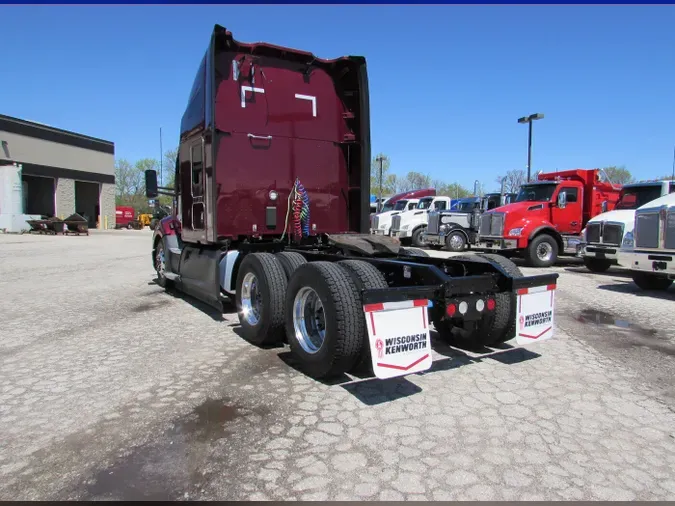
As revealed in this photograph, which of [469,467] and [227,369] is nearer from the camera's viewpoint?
[469,467]

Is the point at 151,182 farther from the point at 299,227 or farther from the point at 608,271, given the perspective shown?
the point at 608,271

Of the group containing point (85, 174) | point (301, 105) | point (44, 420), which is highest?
point (85, 174)

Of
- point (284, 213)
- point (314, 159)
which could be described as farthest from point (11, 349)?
point (314, 159)

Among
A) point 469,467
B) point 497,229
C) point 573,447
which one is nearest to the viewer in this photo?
point 469,467

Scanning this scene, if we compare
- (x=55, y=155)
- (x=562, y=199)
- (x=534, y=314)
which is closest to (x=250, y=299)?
(x=534, y=314)

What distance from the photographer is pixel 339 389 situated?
13.3 ft

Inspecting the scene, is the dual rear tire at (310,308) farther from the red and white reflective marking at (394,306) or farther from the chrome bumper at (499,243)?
the chrome bumper at (499,243)

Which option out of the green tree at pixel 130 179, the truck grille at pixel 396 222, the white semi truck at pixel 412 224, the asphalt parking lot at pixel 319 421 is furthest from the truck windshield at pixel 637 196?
the green tree at pixel 130 179

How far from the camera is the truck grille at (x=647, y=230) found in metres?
8.92

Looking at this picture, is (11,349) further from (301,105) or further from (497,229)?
(497,229)

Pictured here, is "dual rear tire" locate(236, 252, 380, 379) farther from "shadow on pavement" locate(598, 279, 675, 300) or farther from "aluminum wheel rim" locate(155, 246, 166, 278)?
"shadow on pavement" locate(598, 279, 675, 300)

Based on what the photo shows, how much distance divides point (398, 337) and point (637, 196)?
12.3 meters

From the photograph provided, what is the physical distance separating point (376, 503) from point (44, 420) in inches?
98.3

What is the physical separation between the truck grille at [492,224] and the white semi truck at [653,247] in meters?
5.38
